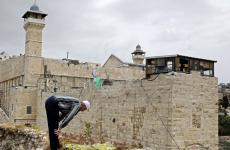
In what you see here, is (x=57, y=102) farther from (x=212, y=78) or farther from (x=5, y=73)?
(x=5, y=73)

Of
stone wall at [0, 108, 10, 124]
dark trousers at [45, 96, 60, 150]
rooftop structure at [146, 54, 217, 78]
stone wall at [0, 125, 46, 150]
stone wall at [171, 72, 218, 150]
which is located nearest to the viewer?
dark trousers at [45, 96, 60, 150]

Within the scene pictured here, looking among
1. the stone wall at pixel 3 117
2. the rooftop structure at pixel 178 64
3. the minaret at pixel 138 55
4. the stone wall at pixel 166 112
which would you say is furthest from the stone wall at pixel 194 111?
the minaret at pixel 138 55

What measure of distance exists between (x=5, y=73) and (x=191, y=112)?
2770 cm

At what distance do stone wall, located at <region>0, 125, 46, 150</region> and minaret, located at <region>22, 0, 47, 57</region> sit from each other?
72.6 feet

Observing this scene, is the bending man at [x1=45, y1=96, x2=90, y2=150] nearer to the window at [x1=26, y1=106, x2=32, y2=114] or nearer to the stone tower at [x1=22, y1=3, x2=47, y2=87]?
the window at [x1=26, y1=106, x2=32, y2=114]

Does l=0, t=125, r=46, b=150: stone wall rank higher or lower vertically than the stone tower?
lower

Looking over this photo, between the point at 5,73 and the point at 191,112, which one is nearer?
the point at 191,112

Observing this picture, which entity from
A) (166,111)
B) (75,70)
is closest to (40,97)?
(75,70)

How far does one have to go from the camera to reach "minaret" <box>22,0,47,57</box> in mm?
30250

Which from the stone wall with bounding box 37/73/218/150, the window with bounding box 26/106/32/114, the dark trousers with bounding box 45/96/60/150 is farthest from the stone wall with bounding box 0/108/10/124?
the dark trousers with bounding box 45/96/60/150

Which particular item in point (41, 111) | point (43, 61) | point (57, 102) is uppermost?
point (43, 61)

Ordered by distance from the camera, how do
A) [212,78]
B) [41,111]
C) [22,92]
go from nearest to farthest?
1. [212,78]
2. [41,111]
3. [22,92]

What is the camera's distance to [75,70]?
33.8m

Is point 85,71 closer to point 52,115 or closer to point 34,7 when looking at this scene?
point 34,7
